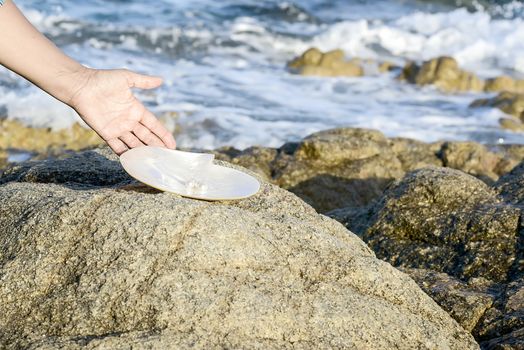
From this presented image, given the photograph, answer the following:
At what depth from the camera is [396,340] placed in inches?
116

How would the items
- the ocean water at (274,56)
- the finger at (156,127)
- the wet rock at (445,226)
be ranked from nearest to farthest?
the finger at (156,127) → the wet rock at (445,226) → the ocean water at (274,56)

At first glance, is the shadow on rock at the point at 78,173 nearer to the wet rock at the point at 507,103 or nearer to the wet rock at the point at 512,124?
the wet rock at the point at 512,124

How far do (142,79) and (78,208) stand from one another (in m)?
0.72

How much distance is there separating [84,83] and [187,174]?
0.57 meters

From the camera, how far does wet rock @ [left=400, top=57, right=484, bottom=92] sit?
16.1 m

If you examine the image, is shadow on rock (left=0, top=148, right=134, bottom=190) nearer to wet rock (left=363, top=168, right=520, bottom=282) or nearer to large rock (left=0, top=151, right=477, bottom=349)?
large rock (left=0, top=151, right=477, bottom=349)

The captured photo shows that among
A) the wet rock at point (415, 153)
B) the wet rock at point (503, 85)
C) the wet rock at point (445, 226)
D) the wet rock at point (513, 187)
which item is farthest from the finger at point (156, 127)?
the wet rock at point (503, 85)

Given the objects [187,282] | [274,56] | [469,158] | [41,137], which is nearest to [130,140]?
[187,282]

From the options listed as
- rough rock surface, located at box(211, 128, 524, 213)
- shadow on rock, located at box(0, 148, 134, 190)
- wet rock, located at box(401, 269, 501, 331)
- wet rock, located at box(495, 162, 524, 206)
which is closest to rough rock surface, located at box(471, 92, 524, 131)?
rough rock surface, located at box(211, 128, 524, 213)

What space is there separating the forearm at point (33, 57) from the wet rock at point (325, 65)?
13.3m

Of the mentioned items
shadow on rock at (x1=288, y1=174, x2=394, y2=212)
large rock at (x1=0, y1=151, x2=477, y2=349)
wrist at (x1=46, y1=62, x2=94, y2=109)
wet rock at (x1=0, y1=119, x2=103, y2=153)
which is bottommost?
wet rock at (x1=0, y1=119, x2=103, y2=153)

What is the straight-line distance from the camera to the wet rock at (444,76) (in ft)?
52.7

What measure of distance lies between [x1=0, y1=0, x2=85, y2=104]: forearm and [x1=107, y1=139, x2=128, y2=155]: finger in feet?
0.93

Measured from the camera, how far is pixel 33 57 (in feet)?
10.7
